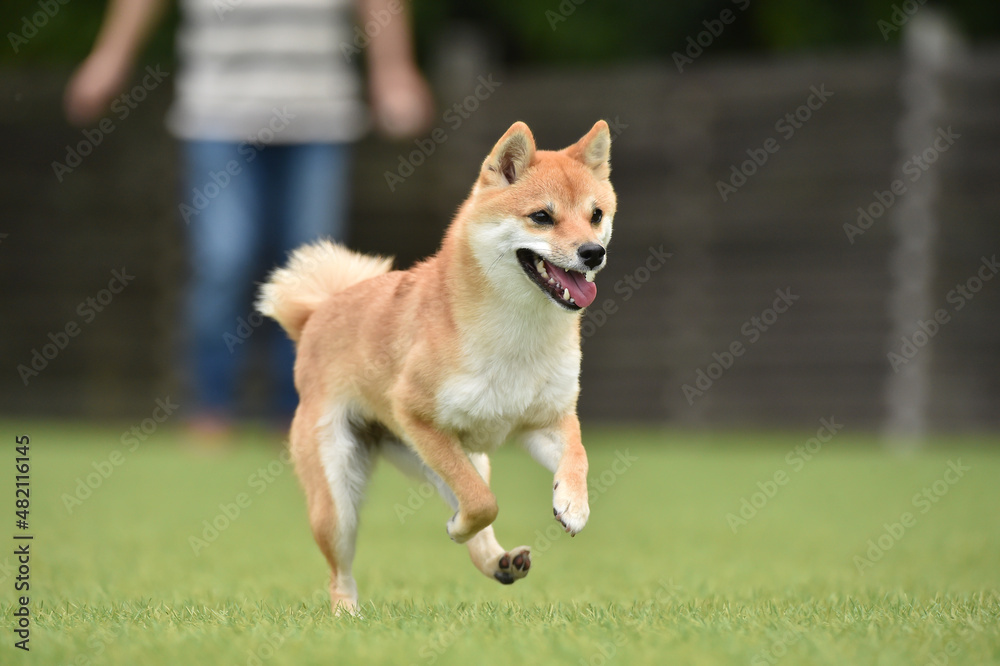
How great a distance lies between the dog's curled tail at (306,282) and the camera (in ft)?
13.5

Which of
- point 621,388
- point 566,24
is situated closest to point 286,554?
point 621,388

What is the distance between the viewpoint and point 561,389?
3.35 metres

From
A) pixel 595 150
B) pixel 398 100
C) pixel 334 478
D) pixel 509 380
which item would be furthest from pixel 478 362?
pixel 398 100

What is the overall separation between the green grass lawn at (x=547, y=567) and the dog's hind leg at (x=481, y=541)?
9 centimetres

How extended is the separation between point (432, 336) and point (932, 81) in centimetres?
650

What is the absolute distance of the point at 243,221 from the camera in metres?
6.50

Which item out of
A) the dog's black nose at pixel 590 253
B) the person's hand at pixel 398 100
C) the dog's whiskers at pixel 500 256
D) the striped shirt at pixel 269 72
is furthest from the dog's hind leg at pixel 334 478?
the striped shirt at pixel 269 72

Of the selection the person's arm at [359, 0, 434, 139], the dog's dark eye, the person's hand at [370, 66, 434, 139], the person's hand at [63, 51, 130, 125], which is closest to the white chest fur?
the dog's dark eye

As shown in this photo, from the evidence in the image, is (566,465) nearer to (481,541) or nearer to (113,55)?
(481,541)

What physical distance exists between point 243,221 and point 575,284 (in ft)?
11.8

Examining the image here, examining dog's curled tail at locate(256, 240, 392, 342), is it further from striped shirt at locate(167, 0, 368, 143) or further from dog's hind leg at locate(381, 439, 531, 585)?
striped shirt at locate(167, 0, 368, 143)

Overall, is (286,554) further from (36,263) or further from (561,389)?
(36,263)

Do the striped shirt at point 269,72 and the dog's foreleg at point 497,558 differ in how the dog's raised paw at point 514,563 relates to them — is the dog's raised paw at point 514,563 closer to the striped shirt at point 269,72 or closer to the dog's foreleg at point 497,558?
the dog's foreleg at point 497,558

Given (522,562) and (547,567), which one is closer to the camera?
(522,562)
